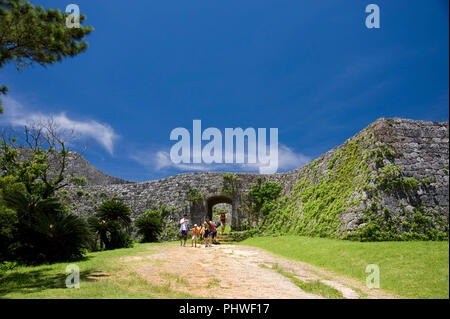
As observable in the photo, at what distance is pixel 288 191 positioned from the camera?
54.1 feet

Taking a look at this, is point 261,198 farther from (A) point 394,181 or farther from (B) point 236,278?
(B) point 236,278

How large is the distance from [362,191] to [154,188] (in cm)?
1449

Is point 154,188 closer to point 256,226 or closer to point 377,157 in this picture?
point 256,226

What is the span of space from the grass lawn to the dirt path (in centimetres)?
38

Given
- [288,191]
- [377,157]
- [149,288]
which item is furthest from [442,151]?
[149,288]

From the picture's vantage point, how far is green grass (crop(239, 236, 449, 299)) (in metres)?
4.69

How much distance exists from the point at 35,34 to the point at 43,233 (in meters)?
5.34

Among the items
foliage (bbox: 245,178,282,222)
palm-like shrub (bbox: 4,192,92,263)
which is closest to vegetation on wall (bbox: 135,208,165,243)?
foliage (bbox: 245,178,282,222)

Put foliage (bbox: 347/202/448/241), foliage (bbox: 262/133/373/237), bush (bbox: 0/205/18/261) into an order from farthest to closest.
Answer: foliage (bbox: 262/133/373/237), foliage (bbox: 347/202/448/241), bush (bbox: 0/205/18/261)

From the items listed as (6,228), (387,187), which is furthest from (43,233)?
(387,187)

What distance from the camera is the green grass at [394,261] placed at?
15.4 ft

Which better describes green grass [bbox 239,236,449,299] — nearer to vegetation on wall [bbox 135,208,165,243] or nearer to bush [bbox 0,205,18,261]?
bush [bbox 0,205,18,261]
